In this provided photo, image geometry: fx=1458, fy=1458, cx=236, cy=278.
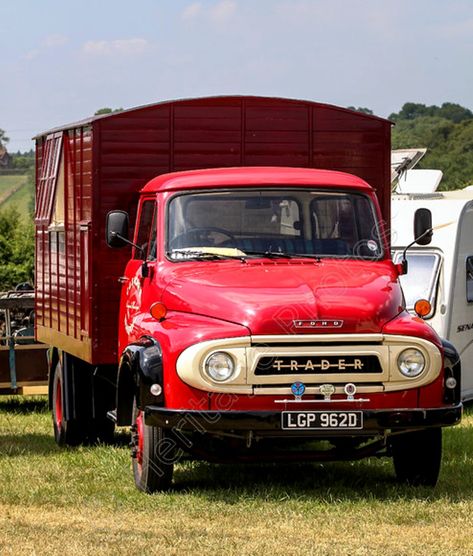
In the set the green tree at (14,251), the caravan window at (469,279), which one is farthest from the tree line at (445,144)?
the caravan window at (469,279)

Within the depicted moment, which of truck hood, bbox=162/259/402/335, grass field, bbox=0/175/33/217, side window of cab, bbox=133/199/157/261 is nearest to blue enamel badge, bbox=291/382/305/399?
truck hood, bbox=162/259/402/335

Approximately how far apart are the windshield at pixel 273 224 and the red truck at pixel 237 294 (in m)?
0.01

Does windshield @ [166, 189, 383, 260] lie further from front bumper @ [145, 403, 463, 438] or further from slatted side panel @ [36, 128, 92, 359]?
slatted side panel @ [36, 128, 92, 359]

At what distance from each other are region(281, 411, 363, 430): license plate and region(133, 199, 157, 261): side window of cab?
2000 millimetres

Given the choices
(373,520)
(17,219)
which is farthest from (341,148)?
(17,219)

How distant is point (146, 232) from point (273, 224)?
42.0 inches

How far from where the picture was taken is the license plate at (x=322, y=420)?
9.48 m

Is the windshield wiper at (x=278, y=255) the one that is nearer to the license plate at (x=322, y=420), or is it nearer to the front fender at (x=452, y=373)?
the front fender at (x=452, y=373)

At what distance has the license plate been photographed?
9.48m

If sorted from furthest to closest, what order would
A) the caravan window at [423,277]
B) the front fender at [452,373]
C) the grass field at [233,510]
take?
the caravan window at [423,277]
the front fender at [452,373]
the grass field at [233,510]

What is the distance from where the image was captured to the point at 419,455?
1046cm

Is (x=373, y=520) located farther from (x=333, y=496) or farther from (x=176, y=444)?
(x=176, y=444)

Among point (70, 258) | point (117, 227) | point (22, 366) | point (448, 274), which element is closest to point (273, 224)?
point (117, 227)

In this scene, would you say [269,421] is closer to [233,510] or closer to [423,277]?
[233,510]
